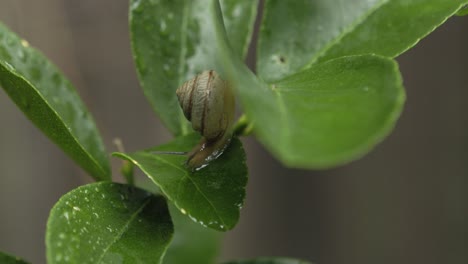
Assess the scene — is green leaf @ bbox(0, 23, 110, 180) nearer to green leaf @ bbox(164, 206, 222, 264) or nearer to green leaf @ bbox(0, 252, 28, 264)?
green leaf @ bbox(0, 252, 28, 264)

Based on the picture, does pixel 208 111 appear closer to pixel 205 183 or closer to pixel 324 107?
pixel 205 183

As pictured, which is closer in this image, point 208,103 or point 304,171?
point 208,103

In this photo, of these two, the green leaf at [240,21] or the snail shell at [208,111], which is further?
the green leaf at [240,21]

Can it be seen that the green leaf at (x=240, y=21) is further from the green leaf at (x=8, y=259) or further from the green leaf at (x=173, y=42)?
the green leaf at (x=8, y=259)

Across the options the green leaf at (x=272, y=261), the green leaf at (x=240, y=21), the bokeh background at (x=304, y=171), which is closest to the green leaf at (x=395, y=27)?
the green leaf at (x=240, y=21)

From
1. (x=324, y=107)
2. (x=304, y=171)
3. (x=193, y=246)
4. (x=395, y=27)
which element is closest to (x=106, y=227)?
(x=324, y=107)

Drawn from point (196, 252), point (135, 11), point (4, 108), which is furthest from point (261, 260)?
point (4, 108)
